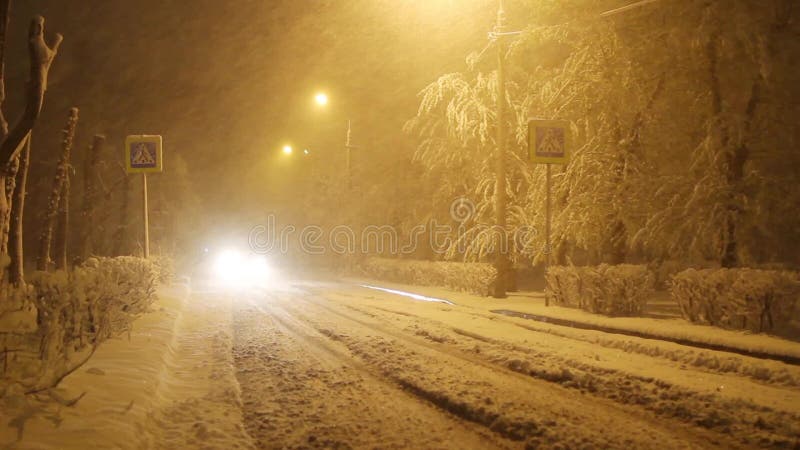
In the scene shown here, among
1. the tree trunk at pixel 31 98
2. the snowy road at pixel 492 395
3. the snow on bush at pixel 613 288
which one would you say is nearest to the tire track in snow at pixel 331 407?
the snowy road at pixel 492 395

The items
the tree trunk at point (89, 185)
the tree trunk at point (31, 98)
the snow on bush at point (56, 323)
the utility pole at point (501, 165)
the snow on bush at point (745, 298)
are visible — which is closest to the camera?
the snow on bush at point (56, 323)

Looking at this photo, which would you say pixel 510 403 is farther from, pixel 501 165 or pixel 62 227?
pixel 62 227

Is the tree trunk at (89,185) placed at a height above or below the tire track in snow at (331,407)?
above

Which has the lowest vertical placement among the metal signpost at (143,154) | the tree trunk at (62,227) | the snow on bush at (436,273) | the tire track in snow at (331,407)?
the tire track in snow at (331,407)

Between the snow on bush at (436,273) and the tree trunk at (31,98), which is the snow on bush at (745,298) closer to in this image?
the snow on bush at (436,273)

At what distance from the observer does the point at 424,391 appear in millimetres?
8227

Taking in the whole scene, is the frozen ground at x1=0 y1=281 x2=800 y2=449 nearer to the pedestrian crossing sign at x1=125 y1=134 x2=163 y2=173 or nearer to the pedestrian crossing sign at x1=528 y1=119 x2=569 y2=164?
the pedestrian crossing sign at x1=528 y1=119 x2=569 y2=164

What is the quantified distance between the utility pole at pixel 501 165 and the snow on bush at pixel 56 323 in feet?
42.0

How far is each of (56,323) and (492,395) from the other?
213 inches

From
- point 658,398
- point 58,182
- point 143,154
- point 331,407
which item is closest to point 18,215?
point 143,154

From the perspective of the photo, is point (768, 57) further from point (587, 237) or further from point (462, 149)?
point (462, 149)

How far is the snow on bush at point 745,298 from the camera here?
40.4 ft

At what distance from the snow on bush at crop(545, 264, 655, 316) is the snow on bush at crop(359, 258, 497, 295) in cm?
524

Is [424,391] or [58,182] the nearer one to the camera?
[424,391]
